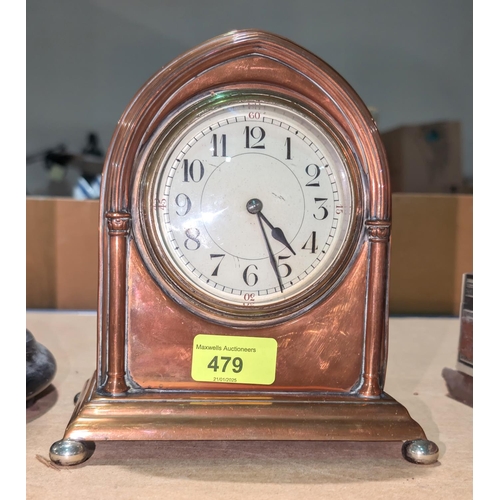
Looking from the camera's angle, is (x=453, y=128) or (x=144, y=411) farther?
(x=453, y=128)

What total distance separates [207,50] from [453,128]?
1.34 m

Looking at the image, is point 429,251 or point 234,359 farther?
point 429,251

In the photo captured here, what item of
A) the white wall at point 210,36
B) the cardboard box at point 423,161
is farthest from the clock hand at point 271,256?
the white wall at point 210,36

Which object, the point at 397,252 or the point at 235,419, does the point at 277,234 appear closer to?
the point at 235,419

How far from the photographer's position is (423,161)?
1795 mm

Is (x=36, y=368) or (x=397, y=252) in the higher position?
(x=397, y=252)

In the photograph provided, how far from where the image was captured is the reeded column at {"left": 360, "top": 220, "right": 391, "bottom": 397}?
77 cm

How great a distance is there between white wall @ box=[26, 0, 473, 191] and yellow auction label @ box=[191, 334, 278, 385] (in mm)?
1248

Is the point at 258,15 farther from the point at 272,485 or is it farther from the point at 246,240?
the point at 272,485

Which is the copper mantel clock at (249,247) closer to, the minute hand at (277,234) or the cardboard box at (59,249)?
the minute hand at (277,234)

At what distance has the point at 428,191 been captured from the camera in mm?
1800

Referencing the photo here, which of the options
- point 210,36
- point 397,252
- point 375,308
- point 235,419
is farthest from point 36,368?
point 210,36

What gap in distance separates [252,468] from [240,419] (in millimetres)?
65

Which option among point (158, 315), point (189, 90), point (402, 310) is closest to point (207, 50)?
point (189, 90)
